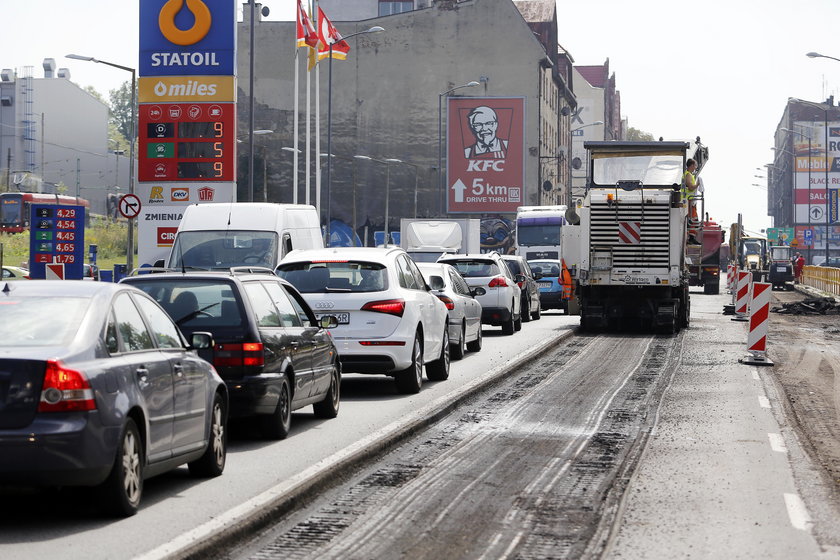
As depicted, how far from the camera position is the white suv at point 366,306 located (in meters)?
15.4

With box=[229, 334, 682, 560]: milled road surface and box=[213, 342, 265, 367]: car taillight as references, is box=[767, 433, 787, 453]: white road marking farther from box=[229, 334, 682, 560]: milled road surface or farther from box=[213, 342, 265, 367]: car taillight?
box=[213, 342, 265, 367]: car taillight

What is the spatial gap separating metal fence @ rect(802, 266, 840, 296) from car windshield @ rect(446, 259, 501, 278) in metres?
32.6

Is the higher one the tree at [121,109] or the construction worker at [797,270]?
the tree at [121,109]

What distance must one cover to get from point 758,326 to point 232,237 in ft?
28.7

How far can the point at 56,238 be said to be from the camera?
121 ft

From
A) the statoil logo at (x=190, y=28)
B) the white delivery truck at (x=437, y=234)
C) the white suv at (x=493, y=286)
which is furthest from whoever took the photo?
the white delivery truck at (x=437, y=234)

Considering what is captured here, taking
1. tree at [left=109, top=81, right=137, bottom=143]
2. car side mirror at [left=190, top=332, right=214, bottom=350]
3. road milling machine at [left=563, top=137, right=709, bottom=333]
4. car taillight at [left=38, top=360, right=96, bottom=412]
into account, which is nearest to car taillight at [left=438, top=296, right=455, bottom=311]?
road milling machine at [left=563, top=137, right=709, bottom=333]

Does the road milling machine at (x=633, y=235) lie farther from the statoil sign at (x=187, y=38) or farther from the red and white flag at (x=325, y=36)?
the red and white flag at (x=325, y=36)

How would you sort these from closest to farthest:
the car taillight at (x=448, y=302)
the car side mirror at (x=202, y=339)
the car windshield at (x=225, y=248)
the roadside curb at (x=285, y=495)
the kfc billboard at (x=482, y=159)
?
1. the roadside curb at (x=285, y=495)
2. the car side mirror at (x=202, y=339)
3. the car taillight at (x=448, y=302)
4. the car windshield at (x=225, y=248)
5. the kfc billboard at (x=482, y=159)

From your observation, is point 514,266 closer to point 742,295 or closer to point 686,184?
point 686,184

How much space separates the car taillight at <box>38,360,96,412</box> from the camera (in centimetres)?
721

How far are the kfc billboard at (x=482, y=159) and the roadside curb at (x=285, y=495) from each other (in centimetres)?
6582

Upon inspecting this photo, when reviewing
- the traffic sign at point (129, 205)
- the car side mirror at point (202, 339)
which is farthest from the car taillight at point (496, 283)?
the car side mirror at point (202, 339)

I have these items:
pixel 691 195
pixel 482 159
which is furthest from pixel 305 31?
pixel 482 159
